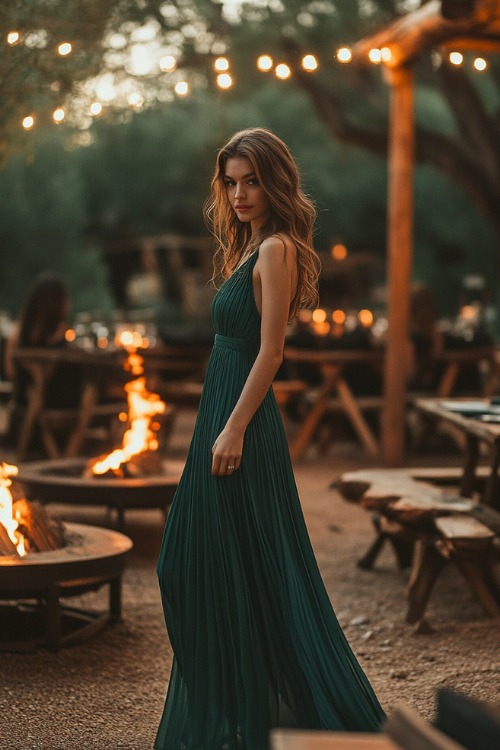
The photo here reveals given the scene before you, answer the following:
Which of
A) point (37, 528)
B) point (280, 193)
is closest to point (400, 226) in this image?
point (37, 528)

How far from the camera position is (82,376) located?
367 inches

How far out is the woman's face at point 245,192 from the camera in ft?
11.0

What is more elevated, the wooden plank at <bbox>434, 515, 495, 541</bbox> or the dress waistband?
the dress waistband

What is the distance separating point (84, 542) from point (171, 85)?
26.3 feet

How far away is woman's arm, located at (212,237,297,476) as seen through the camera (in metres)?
3.23

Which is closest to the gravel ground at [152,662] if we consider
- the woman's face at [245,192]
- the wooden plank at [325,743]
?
the woman's face at [245,192]

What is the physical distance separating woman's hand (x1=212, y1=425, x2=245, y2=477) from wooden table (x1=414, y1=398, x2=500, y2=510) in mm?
1944

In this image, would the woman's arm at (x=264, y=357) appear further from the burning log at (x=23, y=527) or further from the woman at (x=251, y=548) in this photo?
the burning log at (x=23, y=527)

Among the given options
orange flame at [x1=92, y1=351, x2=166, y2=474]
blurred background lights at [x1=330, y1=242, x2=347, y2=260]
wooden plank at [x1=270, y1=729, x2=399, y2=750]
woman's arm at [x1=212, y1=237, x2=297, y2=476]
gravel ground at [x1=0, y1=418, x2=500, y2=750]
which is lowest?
gravel ground at [x1=0, y1=418, x2=500, y2=750]

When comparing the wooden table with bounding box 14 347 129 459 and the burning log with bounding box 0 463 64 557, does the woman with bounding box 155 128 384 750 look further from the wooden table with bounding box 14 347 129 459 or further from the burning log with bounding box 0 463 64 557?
the wooden table with bounding box 14 347 129 459

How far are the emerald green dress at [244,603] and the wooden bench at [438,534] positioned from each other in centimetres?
174

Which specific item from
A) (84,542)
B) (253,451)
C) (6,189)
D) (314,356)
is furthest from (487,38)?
(6,189)

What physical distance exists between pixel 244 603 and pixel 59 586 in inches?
53.8

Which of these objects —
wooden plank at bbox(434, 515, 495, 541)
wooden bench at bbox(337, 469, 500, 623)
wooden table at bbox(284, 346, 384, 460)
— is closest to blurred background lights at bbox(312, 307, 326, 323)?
wooden table at bbox(284, 346, 384, 460)
